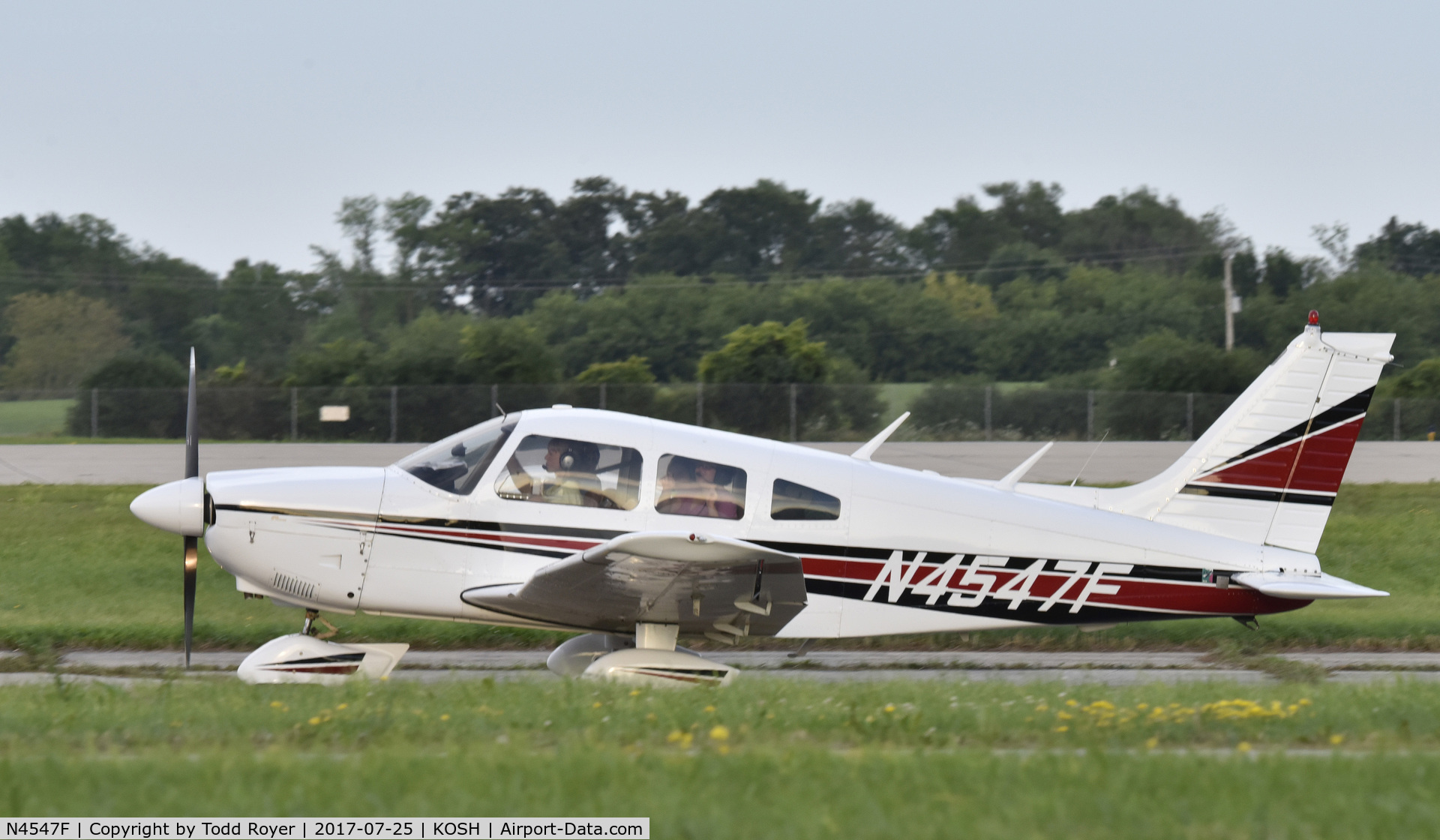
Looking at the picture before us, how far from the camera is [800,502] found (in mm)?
8484

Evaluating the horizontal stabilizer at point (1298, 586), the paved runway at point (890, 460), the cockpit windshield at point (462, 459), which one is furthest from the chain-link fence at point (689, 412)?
the horizontal stabilizer at point (1298, 586)

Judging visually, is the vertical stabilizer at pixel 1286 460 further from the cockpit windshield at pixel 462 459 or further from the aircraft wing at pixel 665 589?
the cockpit windshield at pixel 462 459

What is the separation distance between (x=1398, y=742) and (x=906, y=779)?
108 inches

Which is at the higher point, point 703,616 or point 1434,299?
point 1434,299

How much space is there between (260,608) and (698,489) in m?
5.91

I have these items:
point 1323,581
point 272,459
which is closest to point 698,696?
point 1323,581

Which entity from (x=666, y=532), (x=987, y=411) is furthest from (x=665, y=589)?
(x=987, y=411)

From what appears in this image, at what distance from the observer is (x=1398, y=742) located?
19.6 feet

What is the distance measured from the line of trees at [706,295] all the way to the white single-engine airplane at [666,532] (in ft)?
91.4

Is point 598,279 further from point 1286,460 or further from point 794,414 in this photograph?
point 1286,460

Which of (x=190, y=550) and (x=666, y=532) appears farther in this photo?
(x=190, y=550)

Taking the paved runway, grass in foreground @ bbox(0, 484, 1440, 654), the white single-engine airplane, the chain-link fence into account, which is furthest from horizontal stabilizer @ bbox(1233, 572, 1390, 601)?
the chain-link fence

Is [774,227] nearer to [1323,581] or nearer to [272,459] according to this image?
[272,459]

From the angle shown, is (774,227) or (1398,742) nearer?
(1398,742)
